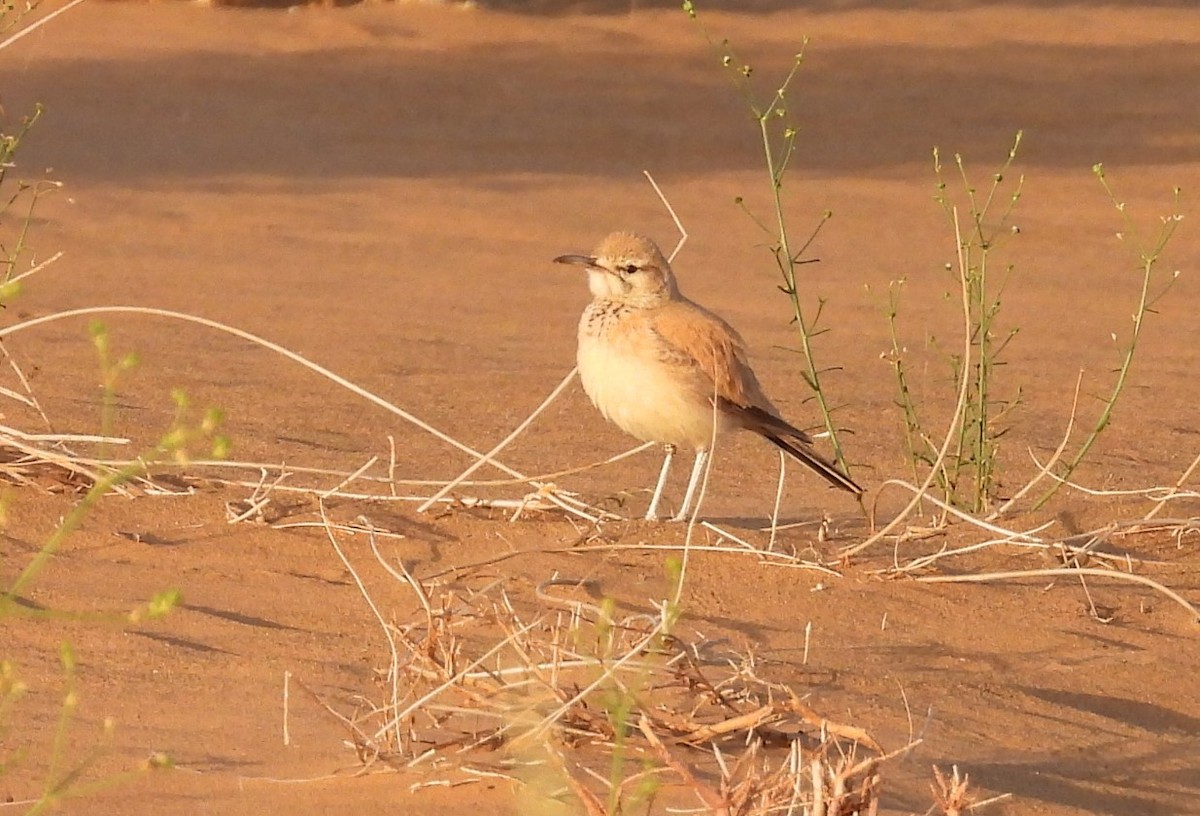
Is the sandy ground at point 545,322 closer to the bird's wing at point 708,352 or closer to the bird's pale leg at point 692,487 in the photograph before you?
the bird's pale leg at point 692,487

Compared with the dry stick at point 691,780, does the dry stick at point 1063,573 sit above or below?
below

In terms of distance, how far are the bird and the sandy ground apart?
1.18 feet

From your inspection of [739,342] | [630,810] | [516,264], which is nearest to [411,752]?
[630,810]

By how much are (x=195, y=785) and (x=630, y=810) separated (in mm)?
891

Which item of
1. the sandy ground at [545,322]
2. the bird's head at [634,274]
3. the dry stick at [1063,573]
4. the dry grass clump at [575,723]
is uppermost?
the bird's head at [634,274]

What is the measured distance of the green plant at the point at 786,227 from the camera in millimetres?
5449

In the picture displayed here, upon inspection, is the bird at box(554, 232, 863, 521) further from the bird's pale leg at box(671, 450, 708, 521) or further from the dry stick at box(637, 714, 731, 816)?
the dry stick at box(637, 714, 731, 816)

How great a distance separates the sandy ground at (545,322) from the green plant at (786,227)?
0.20 m

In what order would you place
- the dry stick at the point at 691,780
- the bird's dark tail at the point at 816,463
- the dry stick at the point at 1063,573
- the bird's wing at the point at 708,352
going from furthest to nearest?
the bird's dark tail at the point at 816,463
the bird's wing at the point at 708,352
the dry stick at the point at 1063,573
the dry stick at the point at 691,780

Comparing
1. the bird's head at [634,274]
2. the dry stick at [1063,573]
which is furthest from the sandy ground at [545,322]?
the bird's head at [634,274]

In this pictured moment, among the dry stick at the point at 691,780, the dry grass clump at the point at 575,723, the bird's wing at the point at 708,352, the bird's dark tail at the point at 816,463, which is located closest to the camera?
the dry stick at the point at 691,780

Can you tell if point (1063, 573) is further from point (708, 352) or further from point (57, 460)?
point (57, 460)

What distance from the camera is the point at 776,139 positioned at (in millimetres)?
18797

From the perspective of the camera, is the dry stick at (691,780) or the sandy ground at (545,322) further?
the sandy ground at (545,322)
